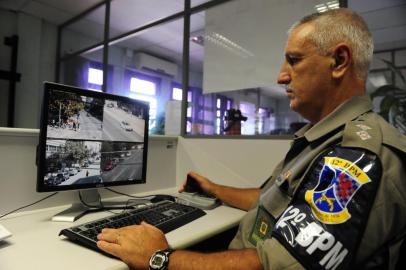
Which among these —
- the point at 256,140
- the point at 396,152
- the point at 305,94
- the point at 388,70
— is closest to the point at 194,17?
the point at 256,140

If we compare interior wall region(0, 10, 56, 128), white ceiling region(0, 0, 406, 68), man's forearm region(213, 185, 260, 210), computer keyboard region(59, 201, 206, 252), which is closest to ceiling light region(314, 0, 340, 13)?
white ceiling region(0, 0, 406, 68)

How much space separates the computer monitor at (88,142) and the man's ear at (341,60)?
2.90 ft

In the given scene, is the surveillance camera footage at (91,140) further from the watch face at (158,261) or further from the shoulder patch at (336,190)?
the shoulder patch at (336,190)

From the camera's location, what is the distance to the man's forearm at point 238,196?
1335 mm

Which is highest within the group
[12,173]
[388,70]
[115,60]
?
[115,60]

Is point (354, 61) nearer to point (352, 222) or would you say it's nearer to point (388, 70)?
point (352, 222)

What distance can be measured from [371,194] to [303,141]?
380 millimetres

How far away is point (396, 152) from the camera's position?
Answer: 63cm

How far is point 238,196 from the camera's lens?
1.37 meters

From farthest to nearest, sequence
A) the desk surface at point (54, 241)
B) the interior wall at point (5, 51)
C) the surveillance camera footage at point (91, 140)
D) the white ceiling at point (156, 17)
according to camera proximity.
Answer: the interior wall at point (5, 51), the white ceiling at point (156, 17), the surveillance camera footage at point (91, 140), the desk surface at point (54, 241)

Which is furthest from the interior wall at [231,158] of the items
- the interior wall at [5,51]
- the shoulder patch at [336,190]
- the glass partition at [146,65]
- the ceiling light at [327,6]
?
the interior wall at [5,51]

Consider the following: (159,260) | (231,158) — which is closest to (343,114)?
(159,260)

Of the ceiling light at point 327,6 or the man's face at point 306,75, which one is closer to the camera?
the man's face at point 306,75

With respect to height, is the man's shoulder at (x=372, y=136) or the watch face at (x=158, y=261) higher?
the man's shoulder at (x=372, y=136)
